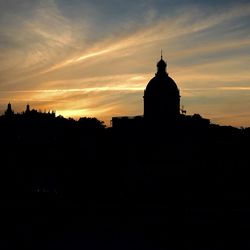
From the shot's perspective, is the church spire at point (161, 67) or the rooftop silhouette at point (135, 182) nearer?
the rooftop silhouette at point (135, 182)

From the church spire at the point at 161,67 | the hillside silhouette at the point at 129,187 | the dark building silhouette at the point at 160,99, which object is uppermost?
the church spire at the point at 161,67

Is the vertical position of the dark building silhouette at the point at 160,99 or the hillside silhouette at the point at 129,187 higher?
the dark building silhouette at the point at 160,99

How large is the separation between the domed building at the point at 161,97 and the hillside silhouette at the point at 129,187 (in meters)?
2.37

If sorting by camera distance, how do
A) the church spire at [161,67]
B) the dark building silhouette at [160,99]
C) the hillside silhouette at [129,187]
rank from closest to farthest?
the hillside silhouette at [129,187]
the dark building silhouette at [160,99]
the church spire at [161,67]

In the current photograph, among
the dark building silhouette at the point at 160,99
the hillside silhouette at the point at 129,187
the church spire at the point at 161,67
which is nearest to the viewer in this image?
the hillside silhouette at the point at 129,187

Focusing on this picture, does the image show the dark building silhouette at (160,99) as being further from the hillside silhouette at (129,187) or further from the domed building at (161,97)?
the hillside silhouette at (129,187)

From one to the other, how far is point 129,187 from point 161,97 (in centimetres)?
2277

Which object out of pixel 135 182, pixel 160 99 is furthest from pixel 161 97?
pixel 135 182

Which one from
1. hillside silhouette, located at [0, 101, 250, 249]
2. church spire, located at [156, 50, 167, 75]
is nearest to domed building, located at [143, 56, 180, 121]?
church spire, located at [156, 50, 167, 75]

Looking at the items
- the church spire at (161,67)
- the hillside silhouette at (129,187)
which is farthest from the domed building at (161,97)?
the hillside silhouette at (129,187)

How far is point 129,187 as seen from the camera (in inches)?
1876

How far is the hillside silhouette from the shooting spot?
29.9 meters

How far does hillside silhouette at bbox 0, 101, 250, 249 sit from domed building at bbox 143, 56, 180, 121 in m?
2.37

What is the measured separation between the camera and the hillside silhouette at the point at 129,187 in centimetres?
2988
